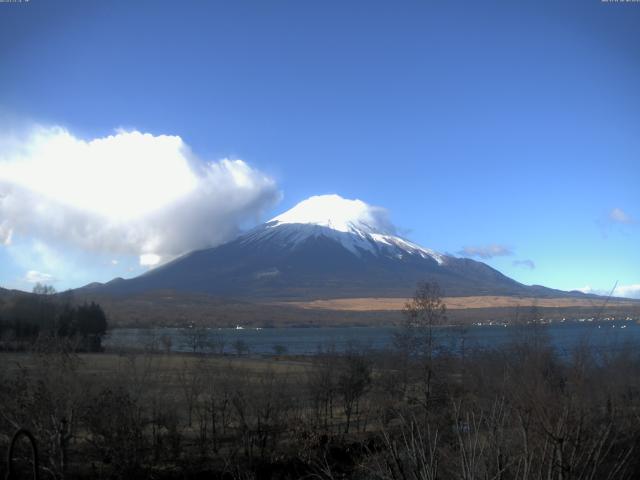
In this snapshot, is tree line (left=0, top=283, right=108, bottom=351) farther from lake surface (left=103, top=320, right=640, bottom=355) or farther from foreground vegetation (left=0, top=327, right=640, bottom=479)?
foreground vegetation (left=0, top=327, right=640, bottom=479)

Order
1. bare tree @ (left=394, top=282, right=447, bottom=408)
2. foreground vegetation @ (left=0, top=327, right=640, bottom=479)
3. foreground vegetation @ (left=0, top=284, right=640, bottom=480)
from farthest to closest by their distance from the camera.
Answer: bare tree @ (left=394, top=282, right=447, bottom=408) → foreground vegetation @ (left=0, top=327, right=640, bottom=479) → foreground vegetation @ (left=0, top=284, right=640, bottom=480)

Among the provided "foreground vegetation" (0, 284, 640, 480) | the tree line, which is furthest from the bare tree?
the tree line

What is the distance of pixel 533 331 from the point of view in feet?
90.5

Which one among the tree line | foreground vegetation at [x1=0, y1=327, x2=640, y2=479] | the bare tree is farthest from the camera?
the tree line

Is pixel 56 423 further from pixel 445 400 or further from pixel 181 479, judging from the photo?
pixel 445 400

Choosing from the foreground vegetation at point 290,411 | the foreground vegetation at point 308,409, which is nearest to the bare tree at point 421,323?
the foreground vegetation at point 308,409

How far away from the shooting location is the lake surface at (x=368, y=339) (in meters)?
19.2

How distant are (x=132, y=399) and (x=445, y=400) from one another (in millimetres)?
11549

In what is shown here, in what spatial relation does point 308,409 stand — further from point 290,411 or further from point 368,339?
point 368,339

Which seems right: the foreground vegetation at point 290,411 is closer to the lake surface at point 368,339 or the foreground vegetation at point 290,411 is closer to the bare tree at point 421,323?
the bare tree at point 421,323

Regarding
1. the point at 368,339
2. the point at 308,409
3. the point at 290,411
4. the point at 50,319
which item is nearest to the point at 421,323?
the point at 308,409

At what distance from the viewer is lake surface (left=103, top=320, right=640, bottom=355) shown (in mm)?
19230

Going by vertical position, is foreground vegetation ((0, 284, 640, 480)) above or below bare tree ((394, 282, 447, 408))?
below

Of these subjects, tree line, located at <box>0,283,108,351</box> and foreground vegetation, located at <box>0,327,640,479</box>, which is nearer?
foreground vegetation, located at <box>0,327,640,479</box>
